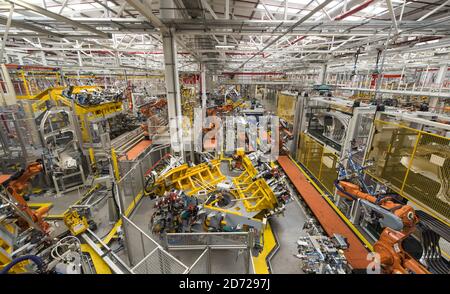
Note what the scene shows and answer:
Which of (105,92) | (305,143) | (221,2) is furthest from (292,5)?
(105,92)

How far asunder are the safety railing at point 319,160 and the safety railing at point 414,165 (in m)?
1.29

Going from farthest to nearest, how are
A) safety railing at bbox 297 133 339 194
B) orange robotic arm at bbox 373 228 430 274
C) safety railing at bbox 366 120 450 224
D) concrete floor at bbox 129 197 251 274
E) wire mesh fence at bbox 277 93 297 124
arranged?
wire mesh fence at bbox 277 93 297 124
safety railing at bbox 297 133 339 194
concrete floor at bbox 129 197 251 274
safety railing at bbox 366 120 450 224
orange robotic arm at bbox 373 228 430 274

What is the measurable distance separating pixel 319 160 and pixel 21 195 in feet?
29.3

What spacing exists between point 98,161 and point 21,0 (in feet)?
19.3

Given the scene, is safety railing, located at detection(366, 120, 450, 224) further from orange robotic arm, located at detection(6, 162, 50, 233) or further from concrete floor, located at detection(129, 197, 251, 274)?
orange robotic arm, located at detection(6, 162, 50, 233)

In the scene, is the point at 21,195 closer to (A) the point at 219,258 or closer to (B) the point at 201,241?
(B) the point at 201,241

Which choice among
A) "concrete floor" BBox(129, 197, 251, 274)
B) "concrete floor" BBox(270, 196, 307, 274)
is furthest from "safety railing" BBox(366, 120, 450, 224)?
"concrete floor" BBox(129, 197, 251, 274)

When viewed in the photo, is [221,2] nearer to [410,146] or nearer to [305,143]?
[305,143]

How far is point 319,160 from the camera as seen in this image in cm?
728

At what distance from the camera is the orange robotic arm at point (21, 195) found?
4.08 metres

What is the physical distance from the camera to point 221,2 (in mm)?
6504

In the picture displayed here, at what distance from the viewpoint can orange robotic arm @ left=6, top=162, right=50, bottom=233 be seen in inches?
161

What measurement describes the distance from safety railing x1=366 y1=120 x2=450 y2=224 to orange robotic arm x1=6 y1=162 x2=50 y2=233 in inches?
320

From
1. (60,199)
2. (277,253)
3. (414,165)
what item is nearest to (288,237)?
(277,253)
